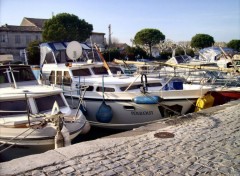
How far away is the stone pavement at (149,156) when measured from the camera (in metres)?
4.12

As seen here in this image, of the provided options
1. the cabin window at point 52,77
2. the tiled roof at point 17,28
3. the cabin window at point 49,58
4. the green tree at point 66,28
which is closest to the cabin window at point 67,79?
the cabin window at point 52,77

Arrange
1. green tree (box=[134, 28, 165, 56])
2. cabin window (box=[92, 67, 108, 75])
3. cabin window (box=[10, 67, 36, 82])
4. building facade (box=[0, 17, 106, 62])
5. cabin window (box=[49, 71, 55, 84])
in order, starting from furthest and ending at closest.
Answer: green tree (box=[134, 28, 165, 56]) → building facade (box=[0, 17, 106, 62]) → cabin window (box=[49, 71, 55, 84]) → cabin window (box=[92, 67, 108, 75]) → cabin window (box=[10, 67, 36, 82])

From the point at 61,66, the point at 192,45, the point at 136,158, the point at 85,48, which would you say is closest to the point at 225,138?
the point at 136,158

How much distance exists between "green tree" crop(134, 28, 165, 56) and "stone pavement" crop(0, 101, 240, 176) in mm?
42676

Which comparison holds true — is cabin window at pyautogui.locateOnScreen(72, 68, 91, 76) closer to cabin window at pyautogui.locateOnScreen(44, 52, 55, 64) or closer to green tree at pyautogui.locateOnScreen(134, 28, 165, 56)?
cabin window at pyautogui.locateOnScreen(44, 52, 55, 64)

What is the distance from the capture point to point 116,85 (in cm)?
963

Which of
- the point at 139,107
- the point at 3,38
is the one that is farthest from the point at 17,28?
the point at 139,107

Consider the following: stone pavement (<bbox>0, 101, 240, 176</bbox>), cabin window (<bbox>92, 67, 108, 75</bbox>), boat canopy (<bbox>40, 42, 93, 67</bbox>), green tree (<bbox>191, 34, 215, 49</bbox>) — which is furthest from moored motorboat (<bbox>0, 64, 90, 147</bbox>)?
green tree (<bbox>191, 34, 215, 49</bbox>)

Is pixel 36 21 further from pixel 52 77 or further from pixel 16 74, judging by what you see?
pixel 16 74

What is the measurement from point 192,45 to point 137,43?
10.9m

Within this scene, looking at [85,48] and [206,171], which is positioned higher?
[85,48]

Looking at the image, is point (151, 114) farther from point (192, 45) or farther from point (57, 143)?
point (192, 45)

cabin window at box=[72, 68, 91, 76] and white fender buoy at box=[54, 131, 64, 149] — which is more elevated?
cabin window at box=[72, 68, 91, 76]

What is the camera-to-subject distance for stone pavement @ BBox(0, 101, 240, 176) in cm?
412
